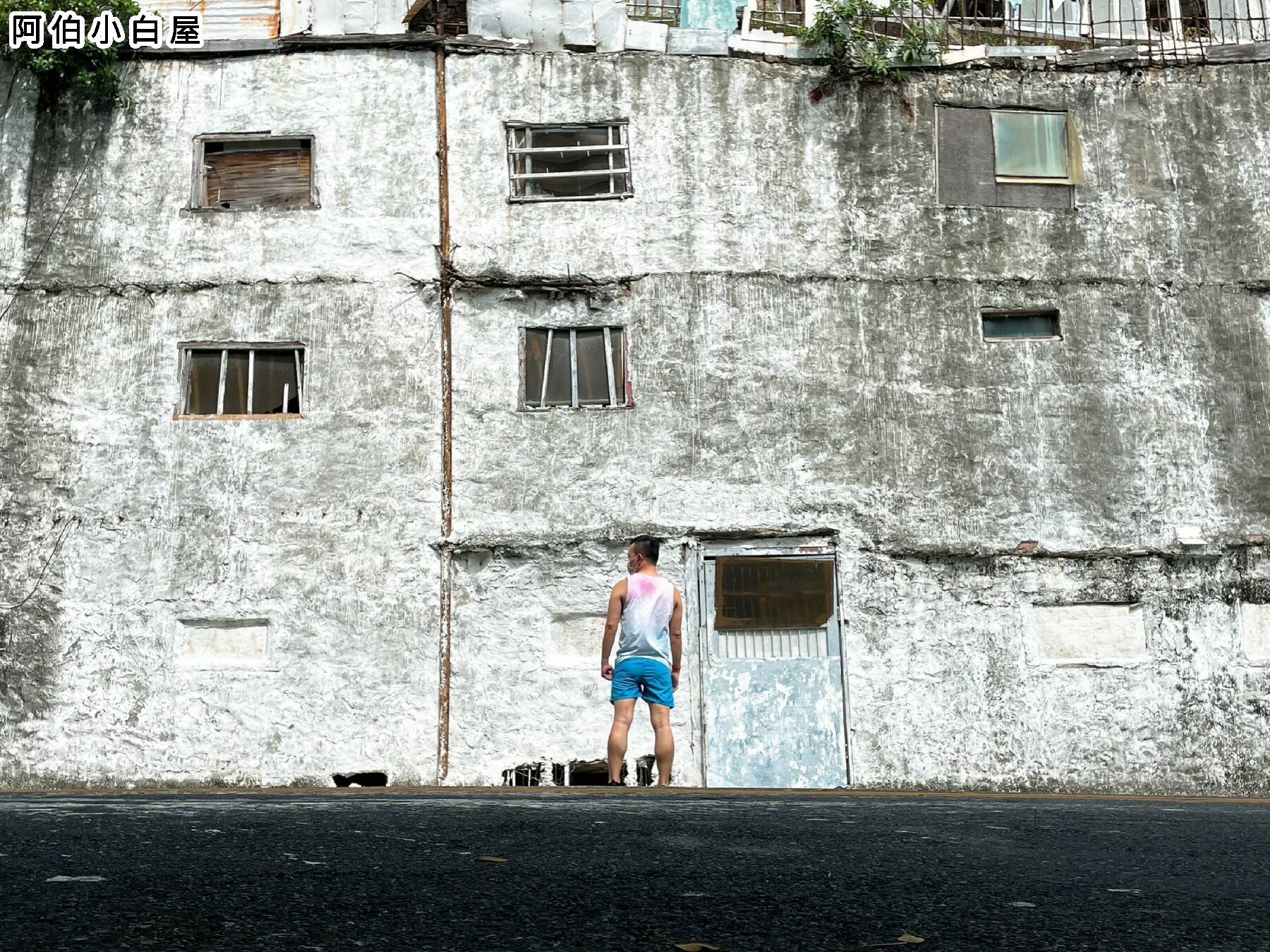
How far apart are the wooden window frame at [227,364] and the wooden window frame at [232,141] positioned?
4.71 ft

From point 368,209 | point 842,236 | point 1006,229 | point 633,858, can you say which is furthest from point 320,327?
point 633,858

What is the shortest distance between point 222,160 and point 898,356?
729 cm

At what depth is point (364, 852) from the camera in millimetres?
5008

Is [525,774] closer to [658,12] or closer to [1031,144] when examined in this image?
[1031,144]

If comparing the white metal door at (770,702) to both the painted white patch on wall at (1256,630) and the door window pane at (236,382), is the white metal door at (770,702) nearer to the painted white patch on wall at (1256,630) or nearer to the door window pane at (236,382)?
the painted white patch on wall at (1256,630)

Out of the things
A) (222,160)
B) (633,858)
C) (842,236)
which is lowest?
(633,858)

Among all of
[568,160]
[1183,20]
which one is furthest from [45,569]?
[1183,20]

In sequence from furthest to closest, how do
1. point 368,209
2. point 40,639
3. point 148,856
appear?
point 368,209
point 40,639
point 148,856

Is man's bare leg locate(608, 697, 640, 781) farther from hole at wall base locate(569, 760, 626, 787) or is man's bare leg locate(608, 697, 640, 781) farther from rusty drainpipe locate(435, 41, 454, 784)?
rusty drainpipe locate(435, 41, 454, 784)

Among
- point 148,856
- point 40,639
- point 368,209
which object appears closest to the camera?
point 148,856

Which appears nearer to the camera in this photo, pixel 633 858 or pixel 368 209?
pixel 633 858

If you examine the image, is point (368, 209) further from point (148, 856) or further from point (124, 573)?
point (148, 856)

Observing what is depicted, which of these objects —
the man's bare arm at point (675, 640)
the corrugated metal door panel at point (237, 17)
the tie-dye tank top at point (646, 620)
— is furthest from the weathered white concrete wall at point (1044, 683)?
the corrugated metal door panel at point (237, 17)

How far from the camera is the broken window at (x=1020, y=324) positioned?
14.7 metres
